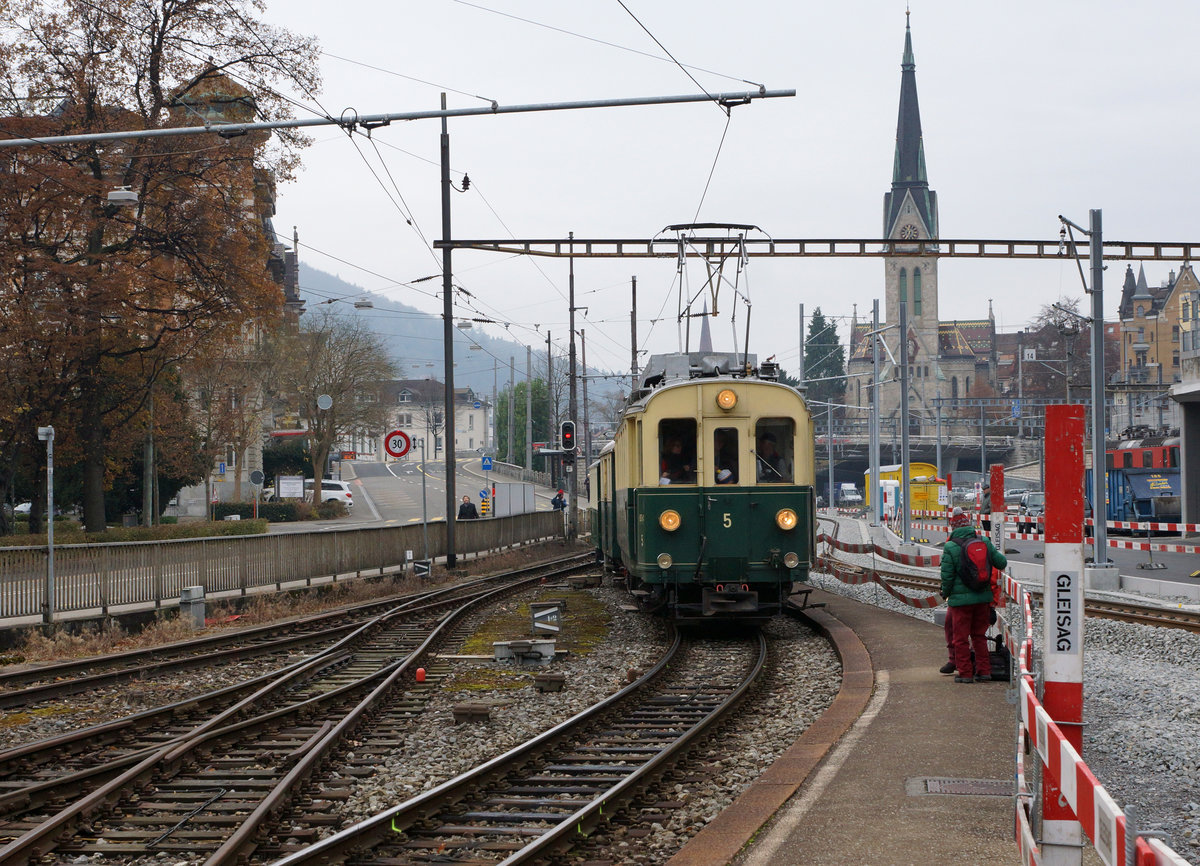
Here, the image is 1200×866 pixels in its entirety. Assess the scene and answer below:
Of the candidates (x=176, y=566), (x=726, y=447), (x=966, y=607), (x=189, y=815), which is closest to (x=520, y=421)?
(x=176, y=566)

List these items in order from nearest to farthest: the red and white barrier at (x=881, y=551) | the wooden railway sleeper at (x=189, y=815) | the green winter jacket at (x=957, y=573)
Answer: the wooden railway sleeper at (x=189, y=815)
the green winter jacket at (x=957, y=573)
the red and white barrier at (x=881, y=551)

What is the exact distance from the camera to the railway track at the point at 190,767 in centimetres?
677

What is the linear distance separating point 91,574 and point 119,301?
13255mm

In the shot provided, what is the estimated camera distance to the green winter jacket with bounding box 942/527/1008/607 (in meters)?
10.8

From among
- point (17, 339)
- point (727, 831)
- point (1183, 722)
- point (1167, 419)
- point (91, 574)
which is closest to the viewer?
point (727, 831)

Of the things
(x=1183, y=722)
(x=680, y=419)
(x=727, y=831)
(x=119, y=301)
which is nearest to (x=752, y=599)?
(x=680, y=419)

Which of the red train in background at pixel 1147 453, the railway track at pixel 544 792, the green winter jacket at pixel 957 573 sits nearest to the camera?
the railway track at pixel 544 792

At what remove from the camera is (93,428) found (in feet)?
102

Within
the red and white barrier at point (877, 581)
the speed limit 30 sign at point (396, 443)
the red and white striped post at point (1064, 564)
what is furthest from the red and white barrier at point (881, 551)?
the red and white striped post at point (1064, 564)

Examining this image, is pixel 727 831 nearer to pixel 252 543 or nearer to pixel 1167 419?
pixel 252 543

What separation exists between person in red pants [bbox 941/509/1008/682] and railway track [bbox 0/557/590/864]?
4808 millimetres

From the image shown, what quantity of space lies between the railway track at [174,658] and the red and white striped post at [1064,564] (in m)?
9.53

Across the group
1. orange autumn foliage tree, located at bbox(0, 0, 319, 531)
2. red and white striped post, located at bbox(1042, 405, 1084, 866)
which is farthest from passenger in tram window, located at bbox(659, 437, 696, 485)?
orange autumn foliage tree, located at bbox(0, 0, 319, 531)

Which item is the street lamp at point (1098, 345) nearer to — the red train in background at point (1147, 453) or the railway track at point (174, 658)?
the railway track at point (174, 658)
